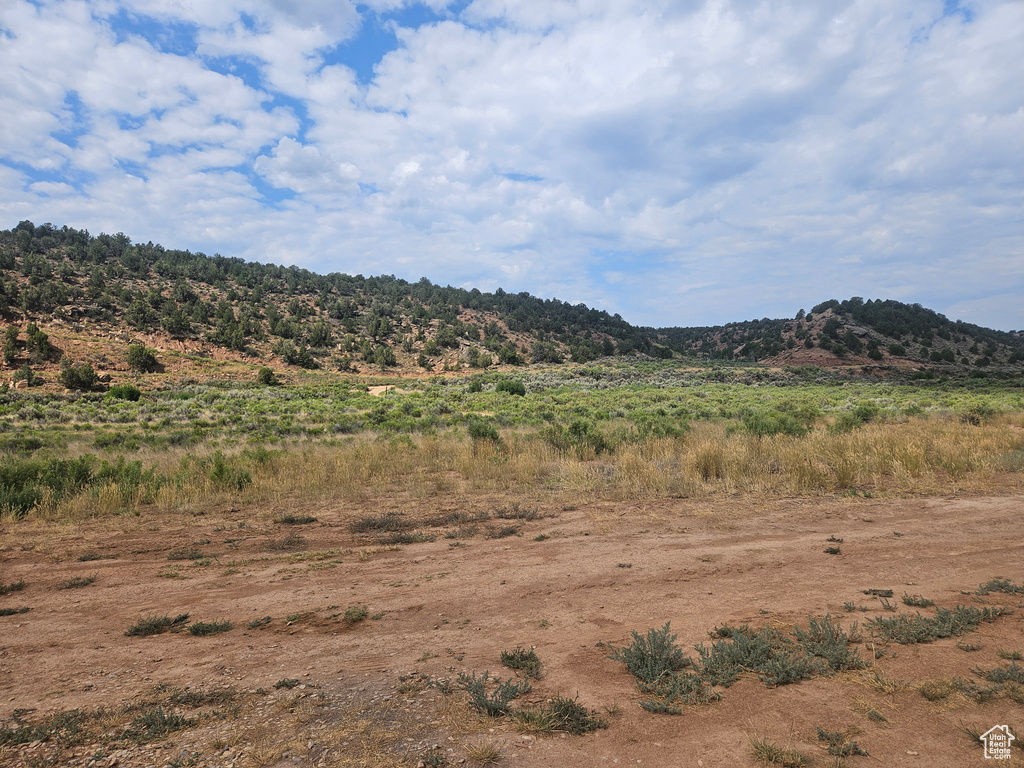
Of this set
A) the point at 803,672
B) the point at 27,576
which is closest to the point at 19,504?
the point at 27,576

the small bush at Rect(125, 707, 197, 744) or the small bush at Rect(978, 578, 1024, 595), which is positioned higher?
the small bush at Rect(978, 578, 1024, 595)

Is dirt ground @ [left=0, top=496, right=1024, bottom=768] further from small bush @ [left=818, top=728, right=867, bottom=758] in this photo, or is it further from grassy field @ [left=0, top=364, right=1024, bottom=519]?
grassy field @ [left=0, top=364, right=1024, bottom=519]

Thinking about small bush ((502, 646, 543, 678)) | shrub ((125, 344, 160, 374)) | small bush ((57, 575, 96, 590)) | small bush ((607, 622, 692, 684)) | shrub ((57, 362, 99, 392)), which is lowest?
small bush ((57, 575, 96, 590))

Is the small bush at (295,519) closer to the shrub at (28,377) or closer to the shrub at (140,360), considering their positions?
the shrub at (28,377)

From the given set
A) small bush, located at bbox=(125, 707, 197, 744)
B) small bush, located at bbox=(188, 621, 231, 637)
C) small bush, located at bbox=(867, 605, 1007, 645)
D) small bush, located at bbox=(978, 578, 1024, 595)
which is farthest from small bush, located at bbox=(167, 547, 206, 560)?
small bush, located at bbox=(978, 578, 1024, 595)

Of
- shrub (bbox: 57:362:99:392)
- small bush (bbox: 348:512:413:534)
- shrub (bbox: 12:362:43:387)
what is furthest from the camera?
shrub (bbox: 12:362:43:387)

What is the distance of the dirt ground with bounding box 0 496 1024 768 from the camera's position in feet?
9.53

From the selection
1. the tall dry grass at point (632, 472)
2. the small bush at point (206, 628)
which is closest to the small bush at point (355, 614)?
the small bush at point (206, 628)

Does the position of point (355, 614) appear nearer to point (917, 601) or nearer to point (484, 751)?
point (484, 751)

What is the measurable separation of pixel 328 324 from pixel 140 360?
96.4 feet

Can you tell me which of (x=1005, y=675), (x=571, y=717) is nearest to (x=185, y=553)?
(x=571, y=717)

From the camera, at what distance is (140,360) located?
44.3 metres
